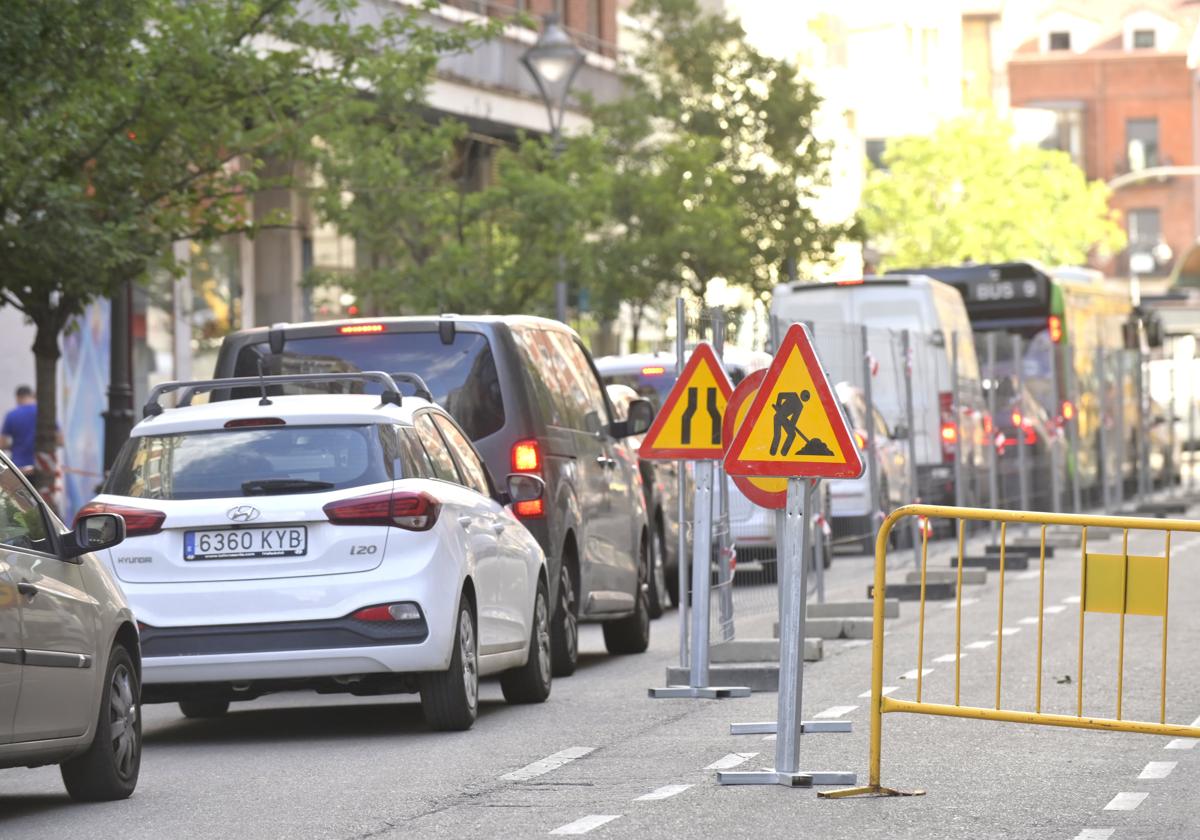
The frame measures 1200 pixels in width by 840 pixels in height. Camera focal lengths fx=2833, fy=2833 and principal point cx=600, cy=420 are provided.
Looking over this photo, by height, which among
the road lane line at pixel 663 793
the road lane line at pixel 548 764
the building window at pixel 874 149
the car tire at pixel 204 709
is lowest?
the car tire at pixel 204 709

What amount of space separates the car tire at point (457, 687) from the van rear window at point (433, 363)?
8.29 feet

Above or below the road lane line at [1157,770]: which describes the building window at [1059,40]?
above

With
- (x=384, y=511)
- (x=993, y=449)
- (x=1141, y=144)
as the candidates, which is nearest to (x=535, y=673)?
(x=384, y=511)

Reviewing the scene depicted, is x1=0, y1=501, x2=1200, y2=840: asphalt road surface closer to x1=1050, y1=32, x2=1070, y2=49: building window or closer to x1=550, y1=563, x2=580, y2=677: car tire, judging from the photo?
x1=550, y1=563, x2=580, y2=677: car tire

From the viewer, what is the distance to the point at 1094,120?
107 m

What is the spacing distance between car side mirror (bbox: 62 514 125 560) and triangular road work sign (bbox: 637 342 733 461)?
4.04 m

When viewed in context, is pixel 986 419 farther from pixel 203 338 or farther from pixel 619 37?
pixel 619 37

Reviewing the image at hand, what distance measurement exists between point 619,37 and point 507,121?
40.8 feet

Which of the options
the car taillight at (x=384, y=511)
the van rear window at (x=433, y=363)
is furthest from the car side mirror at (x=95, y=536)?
the van rear window at (x=433, y=363)

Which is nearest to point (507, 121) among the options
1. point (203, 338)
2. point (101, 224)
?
point (203, 338)

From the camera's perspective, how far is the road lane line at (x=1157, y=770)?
10312 millimetres

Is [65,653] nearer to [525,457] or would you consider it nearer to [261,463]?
[261,463]

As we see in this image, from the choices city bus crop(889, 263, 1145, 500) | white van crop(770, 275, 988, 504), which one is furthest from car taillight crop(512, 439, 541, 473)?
city bus crop(889, 263, 1145, 500)

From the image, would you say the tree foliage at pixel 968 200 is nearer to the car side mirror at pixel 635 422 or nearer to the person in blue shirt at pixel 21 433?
the person in blue shirt at pixel 21 433
